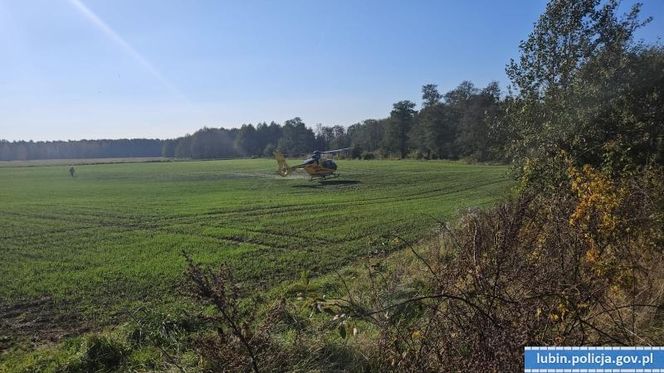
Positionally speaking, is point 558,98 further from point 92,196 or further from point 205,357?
point 92,196

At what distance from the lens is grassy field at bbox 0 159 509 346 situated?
8.73 meters

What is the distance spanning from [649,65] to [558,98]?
1.75 metres

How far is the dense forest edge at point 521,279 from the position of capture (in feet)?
10.3

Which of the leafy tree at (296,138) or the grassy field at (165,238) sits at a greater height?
the leafy tree at (296,138)

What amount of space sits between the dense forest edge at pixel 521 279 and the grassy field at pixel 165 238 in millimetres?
1647

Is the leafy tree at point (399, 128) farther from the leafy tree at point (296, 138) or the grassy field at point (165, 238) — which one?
the grassy field at point (165, 238)

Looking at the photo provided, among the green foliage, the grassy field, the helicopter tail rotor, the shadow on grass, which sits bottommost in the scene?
the grassy field

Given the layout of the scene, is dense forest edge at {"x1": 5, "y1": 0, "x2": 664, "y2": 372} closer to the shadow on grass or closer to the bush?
the bush

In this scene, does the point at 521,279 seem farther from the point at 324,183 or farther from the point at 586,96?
the point at 324,183

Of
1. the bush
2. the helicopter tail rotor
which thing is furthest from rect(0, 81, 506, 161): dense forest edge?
the helicopter tail rotor

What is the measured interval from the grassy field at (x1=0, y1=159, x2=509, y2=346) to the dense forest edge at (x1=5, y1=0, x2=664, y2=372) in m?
1.65

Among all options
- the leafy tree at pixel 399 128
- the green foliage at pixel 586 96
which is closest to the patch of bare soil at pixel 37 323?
the green foliage at pixel 586 96

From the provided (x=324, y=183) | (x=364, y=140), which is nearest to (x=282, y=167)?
(x=324, y=183)

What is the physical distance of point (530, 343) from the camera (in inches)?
112
